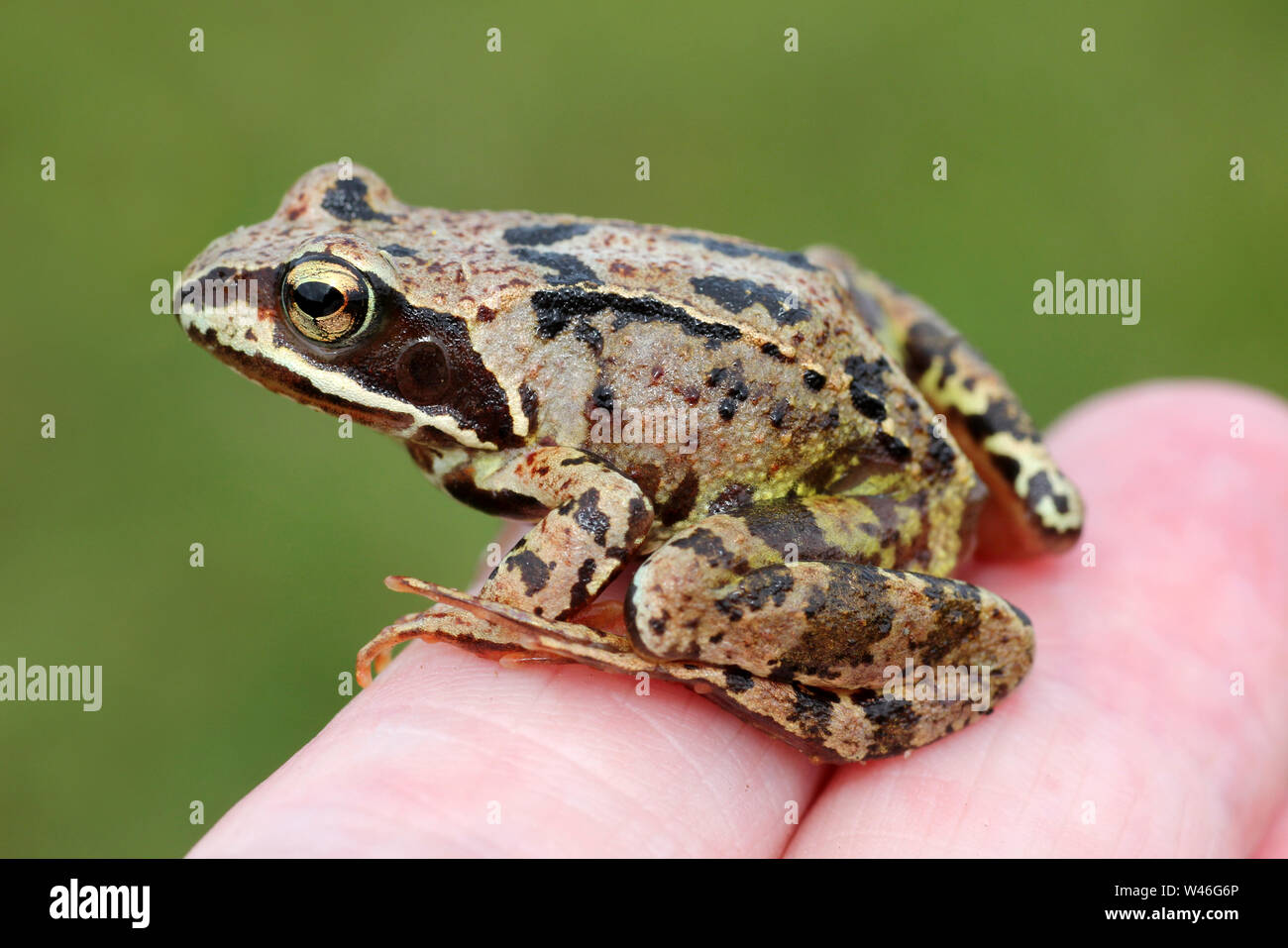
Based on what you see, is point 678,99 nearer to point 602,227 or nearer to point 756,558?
point 602,227

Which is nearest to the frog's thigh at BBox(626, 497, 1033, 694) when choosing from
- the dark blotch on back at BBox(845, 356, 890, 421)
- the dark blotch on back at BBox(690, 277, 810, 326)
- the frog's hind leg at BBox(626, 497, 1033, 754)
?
the frog's hind leg at BBox(626, 497, 1033, 754)

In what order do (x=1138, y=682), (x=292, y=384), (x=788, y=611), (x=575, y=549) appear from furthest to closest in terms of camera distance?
(x=1138, y=682) → (x=292, y=384) → (x=575, y=549) → (x=788, y=611)

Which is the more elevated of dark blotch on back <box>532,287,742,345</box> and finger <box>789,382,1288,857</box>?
dark blotch on back <box>532,287,742,345</box>

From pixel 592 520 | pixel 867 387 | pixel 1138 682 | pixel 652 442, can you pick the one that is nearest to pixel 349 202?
pixel 652 442

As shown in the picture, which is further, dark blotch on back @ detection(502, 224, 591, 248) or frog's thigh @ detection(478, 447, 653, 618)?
dark blotch on back @ detection(502, 224, 591, 248)

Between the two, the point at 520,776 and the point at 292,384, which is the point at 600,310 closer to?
the point at 292,384

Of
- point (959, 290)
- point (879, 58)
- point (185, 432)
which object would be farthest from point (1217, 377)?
point (185, 432)

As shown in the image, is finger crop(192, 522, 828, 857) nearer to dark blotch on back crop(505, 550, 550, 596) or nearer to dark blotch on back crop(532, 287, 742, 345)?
dark blotch on back crop(505, 550, 550, 596)

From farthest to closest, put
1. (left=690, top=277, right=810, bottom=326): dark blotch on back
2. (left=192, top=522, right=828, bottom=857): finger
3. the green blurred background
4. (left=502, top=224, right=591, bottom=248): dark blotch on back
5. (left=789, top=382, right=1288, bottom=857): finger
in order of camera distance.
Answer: the green blurred background
(left=502, top=224, right=591, bottom=248): dark blotch on back
(left=690, top=277, right=810, bottom=326): dark blotch on back
(left=789, top=382, right=1288, bottom=857): finger
(left=192, top=522, right=828, bottom=857): finger
